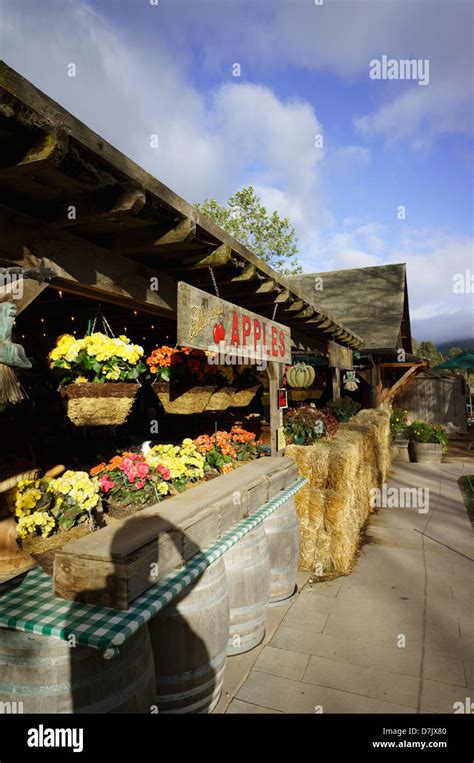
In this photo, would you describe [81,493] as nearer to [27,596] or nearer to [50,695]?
[27,596]

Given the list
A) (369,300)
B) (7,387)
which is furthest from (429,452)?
(7,387)

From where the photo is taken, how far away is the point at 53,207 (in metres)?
2.14

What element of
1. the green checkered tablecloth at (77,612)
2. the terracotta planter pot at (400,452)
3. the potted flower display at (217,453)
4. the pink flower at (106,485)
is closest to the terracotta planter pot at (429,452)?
the terracotta planter pot at (400,452)

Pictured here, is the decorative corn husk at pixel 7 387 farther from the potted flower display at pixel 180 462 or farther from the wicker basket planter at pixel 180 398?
the wicker basket planter at pixel 180 398

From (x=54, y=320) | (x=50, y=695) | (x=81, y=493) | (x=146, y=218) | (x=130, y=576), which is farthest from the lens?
(x=54, y=320)

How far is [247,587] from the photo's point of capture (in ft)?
11.7

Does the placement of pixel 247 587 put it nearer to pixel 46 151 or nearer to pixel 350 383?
pixel 46 151

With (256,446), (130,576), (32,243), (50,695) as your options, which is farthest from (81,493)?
(256,446)

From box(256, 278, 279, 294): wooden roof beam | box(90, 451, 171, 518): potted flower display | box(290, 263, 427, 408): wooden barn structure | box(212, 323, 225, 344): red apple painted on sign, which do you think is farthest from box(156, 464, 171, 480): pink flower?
box(290, 263, 427, 408): wooden barn structure

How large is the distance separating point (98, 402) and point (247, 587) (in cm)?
192

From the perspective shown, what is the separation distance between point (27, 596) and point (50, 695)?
49 cm

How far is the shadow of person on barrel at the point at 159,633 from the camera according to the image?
2.05m

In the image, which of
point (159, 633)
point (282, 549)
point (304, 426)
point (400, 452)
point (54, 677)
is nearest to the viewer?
point (54, 677)

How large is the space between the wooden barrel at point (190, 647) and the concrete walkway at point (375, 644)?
53 cm
